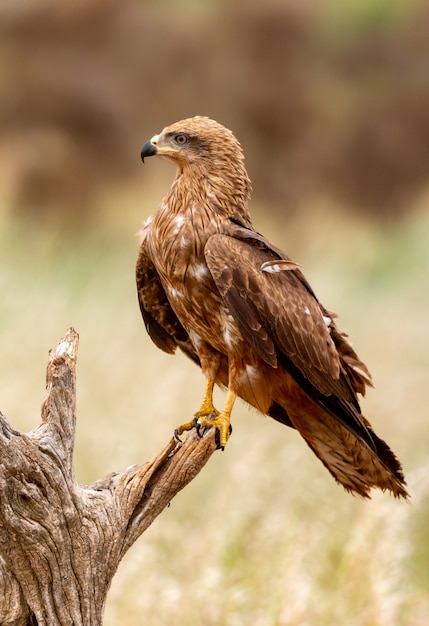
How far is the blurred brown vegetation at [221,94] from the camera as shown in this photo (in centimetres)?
1408

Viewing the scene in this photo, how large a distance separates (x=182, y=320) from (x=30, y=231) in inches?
320

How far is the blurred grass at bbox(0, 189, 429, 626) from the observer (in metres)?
4.21

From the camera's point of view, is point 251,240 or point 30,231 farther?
point 30,231

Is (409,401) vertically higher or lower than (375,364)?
lower

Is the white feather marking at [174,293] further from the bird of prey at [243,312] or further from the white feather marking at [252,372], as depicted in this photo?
the white feather marking at [252,372]

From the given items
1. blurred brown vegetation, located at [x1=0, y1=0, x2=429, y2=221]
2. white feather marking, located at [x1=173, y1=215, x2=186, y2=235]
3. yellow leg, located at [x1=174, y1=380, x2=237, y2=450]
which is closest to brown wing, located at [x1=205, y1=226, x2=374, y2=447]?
white feather marking, located at [x1=173, y1=215, x2=186, y2=235]

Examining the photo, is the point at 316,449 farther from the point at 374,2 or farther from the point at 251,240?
the point at 374,2

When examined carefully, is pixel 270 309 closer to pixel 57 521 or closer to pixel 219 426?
pixel 219 426

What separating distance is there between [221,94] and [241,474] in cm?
1130

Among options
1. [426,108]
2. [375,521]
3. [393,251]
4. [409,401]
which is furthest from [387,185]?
[375,521]

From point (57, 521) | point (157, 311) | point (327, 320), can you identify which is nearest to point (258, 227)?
point (157, 311)

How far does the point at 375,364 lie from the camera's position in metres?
6.45

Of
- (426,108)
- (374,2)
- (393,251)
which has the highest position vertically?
(374,2)

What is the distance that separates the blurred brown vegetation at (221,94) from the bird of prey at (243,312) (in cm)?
931
